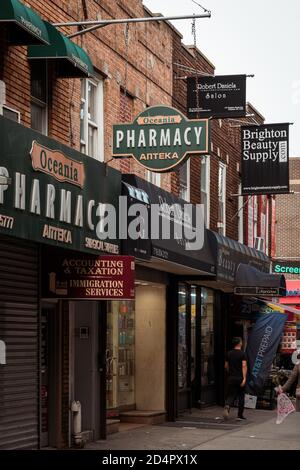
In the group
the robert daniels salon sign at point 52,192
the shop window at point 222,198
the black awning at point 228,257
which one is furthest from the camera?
the shop window at point 222,198

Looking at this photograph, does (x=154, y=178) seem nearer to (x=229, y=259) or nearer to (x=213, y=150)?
(x=229, y=259)

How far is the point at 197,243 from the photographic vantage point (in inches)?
782

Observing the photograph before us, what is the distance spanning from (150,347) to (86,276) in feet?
21.9

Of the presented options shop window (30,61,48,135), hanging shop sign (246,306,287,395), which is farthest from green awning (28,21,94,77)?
hanging shop sign (246,306,287,395)

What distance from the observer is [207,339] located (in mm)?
25359

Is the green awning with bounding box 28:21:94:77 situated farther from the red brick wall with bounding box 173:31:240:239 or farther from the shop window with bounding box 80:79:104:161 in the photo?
the red brick wall with bounding box 173:31:240:239

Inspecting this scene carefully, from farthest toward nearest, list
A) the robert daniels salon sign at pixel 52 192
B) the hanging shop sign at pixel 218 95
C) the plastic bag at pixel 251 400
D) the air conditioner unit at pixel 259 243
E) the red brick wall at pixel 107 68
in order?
the air conditioner unit at pixel 259 243 → the plastic bag at pixel 251 400 → the hanging shop sign at pixel 218 95 → the red brick wall at pixel 107 68 → the robert daniels salon sign at pixel 52 192

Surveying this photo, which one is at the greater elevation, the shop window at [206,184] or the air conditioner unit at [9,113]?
the shop window at [206,184]

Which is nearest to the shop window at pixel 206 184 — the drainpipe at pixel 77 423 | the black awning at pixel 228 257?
the black awning at pixel 228 257

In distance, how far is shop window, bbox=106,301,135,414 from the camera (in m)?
19.0

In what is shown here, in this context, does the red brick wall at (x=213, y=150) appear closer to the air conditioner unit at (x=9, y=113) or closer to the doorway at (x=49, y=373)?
the doorway at (x=49, y=373)

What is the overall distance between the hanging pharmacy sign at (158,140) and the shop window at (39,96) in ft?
Answer: 5.37

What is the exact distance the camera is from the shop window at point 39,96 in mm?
14844
